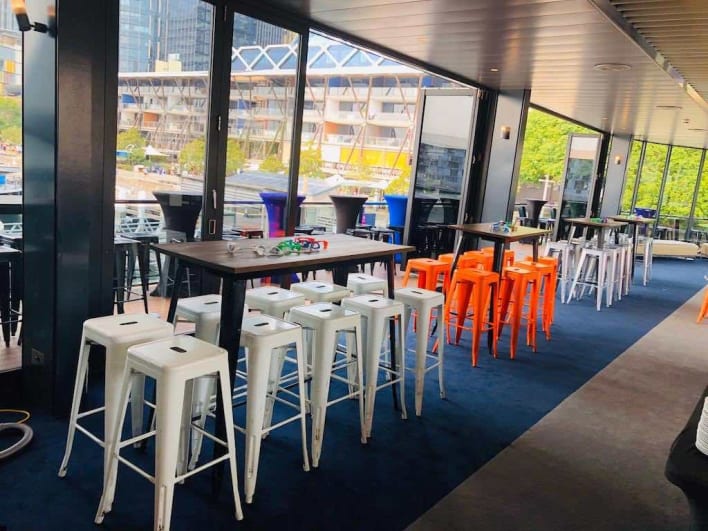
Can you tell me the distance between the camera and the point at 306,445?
2.63 m

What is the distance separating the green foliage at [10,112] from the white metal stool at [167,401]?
62.3 inches

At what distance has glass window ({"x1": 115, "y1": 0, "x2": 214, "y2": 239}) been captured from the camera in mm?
3240

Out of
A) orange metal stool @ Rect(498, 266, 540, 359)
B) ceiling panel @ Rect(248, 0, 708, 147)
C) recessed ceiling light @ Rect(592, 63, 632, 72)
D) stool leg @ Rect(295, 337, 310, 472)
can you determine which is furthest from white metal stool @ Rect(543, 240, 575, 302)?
stool leg @ Rect(295, 337, 310, 472)

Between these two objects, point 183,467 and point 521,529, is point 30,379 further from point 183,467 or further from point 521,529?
point 521,529

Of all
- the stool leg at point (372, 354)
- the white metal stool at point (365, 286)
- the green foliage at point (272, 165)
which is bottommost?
the stool leg at point (372, 354)

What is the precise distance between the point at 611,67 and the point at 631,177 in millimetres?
8254

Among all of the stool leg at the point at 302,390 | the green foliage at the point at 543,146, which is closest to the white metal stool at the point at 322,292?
the stool leg at the point at 302,390

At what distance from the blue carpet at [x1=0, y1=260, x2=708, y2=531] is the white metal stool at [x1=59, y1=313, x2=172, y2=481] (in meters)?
0.16

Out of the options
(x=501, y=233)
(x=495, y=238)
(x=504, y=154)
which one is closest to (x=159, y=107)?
(x=495, y=238)

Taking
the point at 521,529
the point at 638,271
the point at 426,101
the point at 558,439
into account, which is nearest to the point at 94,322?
the point at 521,529

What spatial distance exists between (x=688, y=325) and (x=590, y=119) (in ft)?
13.6

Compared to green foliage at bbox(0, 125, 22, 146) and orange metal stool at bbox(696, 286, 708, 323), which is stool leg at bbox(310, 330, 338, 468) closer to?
green foliage at bbox(0, 125, 22, 146)

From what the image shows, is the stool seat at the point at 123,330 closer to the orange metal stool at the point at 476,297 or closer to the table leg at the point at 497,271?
the orange metal stool at the point at 476,297

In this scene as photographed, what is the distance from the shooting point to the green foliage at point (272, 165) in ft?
13.8
